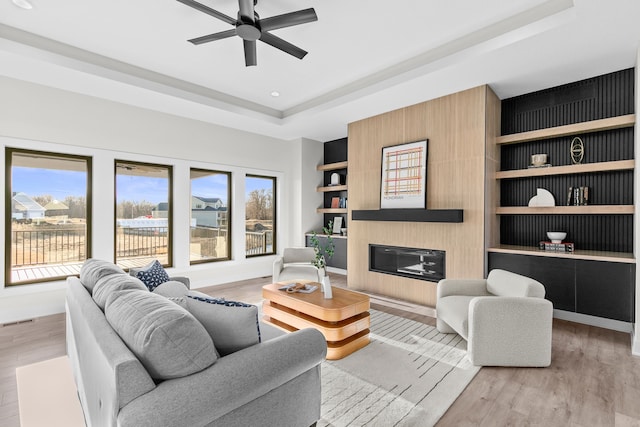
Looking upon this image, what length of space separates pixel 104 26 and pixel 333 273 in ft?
16.6

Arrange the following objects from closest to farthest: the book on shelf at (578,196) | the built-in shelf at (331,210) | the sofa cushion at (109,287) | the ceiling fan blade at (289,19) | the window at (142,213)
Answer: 1. the sofa cushion at (109,287)
2. the ceiling fan blade at (289,19)
3. the book on shelf at (578,196)
4. the window at (142,213)
5. the built-in shelf at (331,210)

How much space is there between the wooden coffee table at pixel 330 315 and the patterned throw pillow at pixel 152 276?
105 centimetres

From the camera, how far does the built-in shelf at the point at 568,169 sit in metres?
3.25

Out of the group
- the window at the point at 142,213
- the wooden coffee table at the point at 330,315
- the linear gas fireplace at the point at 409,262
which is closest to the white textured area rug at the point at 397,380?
the wooden coffee table at the point at 330,315

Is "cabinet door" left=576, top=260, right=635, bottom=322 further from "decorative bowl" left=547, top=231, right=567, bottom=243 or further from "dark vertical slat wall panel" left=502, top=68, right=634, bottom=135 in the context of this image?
"dark vertical slat wall panel" left=502, top=68, right=634, bottom=135

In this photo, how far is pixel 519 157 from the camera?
167 inches

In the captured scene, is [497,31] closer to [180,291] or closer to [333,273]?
[180,291]

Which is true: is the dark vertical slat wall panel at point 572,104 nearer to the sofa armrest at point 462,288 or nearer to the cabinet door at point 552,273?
the cabinet door at point 552,273

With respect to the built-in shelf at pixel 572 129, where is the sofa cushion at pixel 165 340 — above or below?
below

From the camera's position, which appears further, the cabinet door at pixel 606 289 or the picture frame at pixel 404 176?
the picture frame at pixel 404 176

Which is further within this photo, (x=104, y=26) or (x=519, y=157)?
(x=519, y=157)

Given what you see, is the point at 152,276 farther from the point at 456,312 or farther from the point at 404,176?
the point at 404,176

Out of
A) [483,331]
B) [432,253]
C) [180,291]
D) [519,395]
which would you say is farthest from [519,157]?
[180,291]

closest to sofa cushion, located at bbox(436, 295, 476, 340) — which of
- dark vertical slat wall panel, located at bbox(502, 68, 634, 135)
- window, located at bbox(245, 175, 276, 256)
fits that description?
dark vertical slat wall panel, located at bbox(502, 68, 634, 135)
